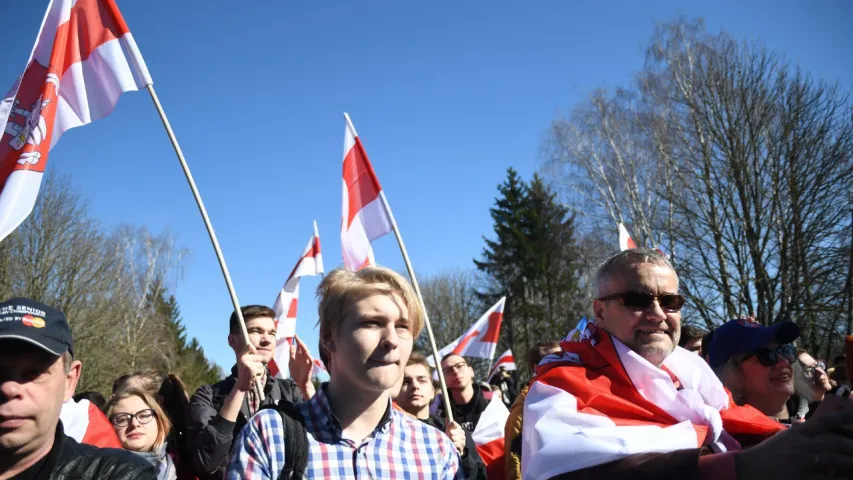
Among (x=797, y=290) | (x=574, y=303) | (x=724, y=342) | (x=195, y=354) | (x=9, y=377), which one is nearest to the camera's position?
(x=9, y=377)

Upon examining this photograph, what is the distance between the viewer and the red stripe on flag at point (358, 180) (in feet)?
21.2

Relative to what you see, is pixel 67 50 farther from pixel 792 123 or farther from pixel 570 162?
pixel 570 162

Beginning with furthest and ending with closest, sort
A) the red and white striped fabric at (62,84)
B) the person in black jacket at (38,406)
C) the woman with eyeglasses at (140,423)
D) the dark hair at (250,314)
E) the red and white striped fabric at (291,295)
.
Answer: the red and white striped fabric at (291,295), the dark hair at (250,314), the red and white striped fabric at (62,84), the woman with eyeglasses at (140,423), the person in black jacket at (38,406)

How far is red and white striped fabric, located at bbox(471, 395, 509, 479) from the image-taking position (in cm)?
500

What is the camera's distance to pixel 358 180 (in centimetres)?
659

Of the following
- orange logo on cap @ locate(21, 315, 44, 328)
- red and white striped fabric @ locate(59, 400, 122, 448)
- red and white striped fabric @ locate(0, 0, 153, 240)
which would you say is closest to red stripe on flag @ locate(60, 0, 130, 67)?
red and white striped fabric @ locate(0, 0, 153, 240)

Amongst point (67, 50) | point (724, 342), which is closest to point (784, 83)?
point (724, 342)

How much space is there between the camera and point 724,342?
12.9 ft

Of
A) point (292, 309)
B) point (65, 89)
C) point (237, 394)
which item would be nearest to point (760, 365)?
point (237, 394)

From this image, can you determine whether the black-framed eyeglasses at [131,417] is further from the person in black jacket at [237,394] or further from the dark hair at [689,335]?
the dark hair at [689,335]

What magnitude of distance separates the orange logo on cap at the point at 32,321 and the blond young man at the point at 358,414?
0.77 m

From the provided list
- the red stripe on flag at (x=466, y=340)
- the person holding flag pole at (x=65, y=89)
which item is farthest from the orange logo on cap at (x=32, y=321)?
the red stripe on flag at (x=466, y=340)

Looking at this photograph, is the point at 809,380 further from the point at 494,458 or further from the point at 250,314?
the point at 250,314

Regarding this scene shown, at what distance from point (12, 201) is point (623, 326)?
3.58 m
